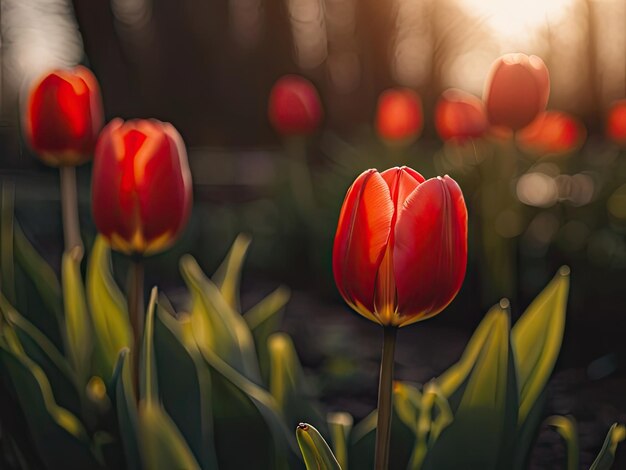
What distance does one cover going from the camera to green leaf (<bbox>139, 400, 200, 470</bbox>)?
Answer: 0.91 meters

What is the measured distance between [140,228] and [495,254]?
1881 mm

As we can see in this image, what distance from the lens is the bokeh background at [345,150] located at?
2500mm

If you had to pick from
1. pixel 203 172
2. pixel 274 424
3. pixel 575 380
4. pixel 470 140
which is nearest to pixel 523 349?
pixel 274 424

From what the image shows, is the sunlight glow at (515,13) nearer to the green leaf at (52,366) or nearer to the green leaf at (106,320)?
the green leaf at (106,320)

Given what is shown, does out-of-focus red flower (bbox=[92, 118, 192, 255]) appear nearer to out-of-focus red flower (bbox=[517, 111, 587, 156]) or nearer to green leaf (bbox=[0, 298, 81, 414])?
green leaf (bbox=[0, 298, 81, 414])

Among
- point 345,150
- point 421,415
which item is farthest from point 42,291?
point 345,150

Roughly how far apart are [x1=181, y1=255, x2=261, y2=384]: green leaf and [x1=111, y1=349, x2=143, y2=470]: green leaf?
6.8 inches

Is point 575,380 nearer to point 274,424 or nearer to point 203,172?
point 274,424

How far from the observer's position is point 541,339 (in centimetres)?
111

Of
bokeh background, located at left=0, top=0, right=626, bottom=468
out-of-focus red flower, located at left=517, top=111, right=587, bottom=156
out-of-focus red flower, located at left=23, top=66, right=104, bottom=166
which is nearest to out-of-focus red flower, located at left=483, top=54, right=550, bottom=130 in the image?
bokeh background, located at left=0, top=0, right=626, bottom=468

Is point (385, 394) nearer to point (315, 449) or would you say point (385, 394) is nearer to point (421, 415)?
point (315, 449)

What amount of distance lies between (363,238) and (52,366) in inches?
23.9

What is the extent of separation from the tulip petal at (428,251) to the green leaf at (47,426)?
48 cm

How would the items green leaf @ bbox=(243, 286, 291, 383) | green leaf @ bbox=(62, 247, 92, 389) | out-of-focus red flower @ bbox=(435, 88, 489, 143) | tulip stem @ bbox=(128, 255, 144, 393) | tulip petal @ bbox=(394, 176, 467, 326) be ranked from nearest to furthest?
tulip petal @ bbox=(394, 176, 467, 326)
tulip stem @ bbox=(128, 255, 144, 393)
green leaf @ bbox=(62, 247, 92, 389)
green leaf @ bbox=(243, 286, 291, 383)
out-of-focus red flower @ bbox=(435, 88, 489, 143)
